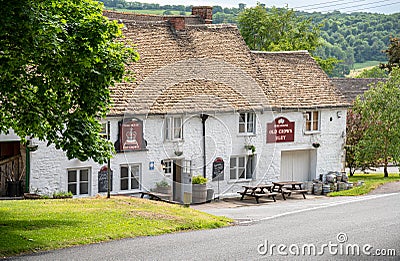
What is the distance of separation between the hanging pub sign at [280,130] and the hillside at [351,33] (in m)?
70.0

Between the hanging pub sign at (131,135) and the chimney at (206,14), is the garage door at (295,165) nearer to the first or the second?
the hanging pub sign at (131,135)

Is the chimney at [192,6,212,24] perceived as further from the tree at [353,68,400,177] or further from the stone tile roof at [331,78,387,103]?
the stone tile roof at [331,78,387,103]

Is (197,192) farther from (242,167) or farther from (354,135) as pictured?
(354,135)

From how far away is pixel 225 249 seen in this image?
1652 cm

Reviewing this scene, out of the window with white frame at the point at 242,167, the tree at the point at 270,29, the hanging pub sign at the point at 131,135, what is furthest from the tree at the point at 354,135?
the hanging pub sign at the point at 131,135

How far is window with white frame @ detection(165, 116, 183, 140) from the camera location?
111ft

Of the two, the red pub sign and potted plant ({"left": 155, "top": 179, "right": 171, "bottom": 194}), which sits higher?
the red pub sign

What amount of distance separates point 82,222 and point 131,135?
1312 centimetres

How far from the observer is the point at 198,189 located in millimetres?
33312

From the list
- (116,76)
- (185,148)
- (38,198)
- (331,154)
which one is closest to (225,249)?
(116,76)

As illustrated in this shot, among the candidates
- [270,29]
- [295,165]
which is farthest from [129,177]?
[270,29]

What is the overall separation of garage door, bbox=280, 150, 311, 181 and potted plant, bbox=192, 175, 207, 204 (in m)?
7.06

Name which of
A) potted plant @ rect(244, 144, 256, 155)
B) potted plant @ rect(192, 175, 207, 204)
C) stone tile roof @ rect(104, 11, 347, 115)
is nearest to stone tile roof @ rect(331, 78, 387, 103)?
stone tile roof @ rect(104, 11, 347, 115)

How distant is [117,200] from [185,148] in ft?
29.2
